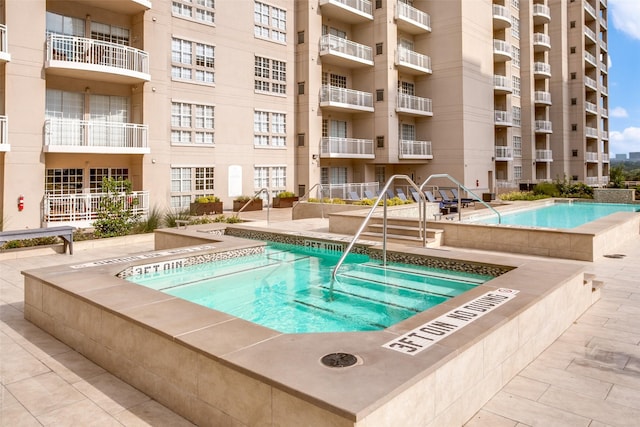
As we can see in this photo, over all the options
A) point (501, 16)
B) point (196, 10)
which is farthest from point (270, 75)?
point (501, 16)

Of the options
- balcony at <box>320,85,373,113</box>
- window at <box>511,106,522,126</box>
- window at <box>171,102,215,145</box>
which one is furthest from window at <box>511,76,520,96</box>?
window at <box>171,102,215,145</box>

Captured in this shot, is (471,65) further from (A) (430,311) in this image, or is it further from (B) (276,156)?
(A) (430,311)

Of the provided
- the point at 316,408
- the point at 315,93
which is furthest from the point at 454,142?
the point at 316,408

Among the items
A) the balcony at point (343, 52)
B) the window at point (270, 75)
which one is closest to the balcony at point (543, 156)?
Answer: the balcony at point (343, 52)

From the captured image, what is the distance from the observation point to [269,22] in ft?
79.3

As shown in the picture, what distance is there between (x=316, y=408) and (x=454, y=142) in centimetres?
2812

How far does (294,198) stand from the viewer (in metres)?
24.5

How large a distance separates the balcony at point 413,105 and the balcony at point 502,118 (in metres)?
7.48

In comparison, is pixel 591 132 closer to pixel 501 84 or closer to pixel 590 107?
pixel 590 107

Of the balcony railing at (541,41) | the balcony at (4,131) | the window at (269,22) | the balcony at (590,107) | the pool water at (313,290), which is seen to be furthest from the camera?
the balcony at (590,107)

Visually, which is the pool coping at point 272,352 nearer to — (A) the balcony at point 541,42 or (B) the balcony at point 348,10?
(B) the balcony at point 348,10

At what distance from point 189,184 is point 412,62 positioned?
635 inches

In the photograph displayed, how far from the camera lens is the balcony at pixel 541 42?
1528 inches

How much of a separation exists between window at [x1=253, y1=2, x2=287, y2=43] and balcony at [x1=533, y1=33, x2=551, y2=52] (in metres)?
25.2
